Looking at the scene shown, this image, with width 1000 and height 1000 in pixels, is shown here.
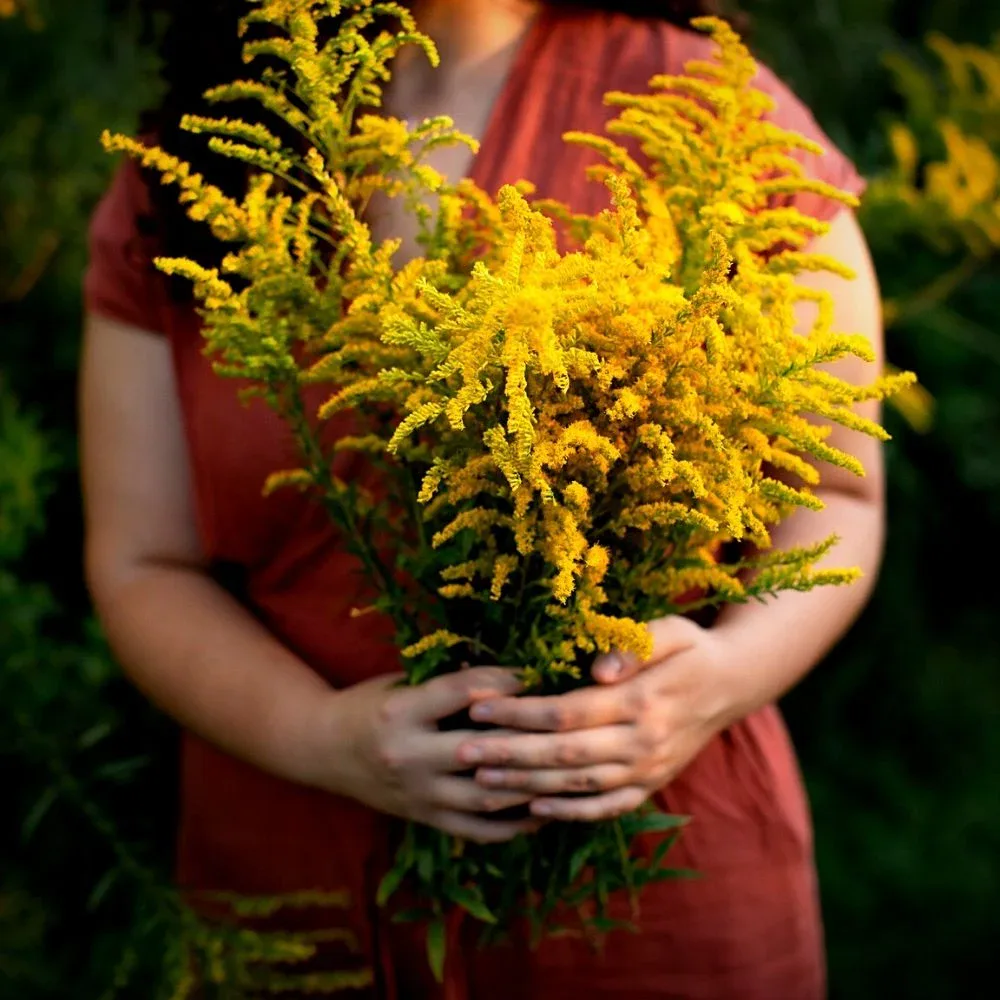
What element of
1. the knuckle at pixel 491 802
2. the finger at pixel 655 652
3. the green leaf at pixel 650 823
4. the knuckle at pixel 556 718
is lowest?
the green leaf at pixel 650 823

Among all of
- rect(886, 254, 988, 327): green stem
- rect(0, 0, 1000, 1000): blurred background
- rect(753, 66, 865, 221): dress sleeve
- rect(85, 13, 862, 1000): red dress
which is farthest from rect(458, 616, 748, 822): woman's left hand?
rect(886, 254, 988, 327): green stem

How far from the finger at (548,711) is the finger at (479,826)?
11 centimetres

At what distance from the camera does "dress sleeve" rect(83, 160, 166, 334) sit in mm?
1277

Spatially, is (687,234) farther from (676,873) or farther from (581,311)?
(676,873)

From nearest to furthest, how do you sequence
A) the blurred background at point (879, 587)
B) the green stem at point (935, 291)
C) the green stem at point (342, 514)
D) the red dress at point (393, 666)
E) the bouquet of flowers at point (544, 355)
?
the bouquet of flowers at point (544, 355)
the green stem at point (342, 514)
the red dress at point (393, 666)
the blurred background at point (879, 587)
the green stem at point (935, 291)

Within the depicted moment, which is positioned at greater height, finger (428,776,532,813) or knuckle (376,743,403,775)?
knuckle (376,743,403,775)

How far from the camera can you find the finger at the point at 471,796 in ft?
3.36

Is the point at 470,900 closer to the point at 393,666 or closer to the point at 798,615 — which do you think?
the point at 393,666

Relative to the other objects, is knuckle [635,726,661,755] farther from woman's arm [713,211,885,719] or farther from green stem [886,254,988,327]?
green stem [886,254,988,327]

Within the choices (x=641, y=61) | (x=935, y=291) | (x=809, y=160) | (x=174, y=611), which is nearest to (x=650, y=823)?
(x=174, y=611)

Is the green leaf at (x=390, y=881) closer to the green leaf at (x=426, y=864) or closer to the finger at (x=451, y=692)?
the green leaf at (x=426, y=864)

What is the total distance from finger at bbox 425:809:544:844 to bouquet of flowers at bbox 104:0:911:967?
6cm

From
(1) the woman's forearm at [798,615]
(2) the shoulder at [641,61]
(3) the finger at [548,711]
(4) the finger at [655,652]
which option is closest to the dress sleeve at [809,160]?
(2) the shoulder at [641,61]

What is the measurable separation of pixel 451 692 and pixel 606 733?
0.50 feet
